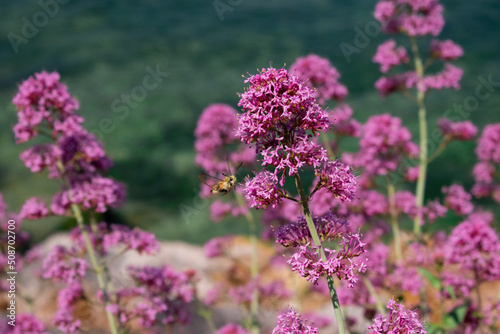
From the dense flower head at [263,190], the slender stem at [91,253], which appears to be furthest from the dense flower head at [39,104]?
the dense flower head at [263,190]

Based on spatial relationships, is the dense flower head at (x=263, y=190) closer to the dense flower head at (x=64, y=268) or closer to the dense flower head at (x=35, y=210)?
the dense flower head at (x=64, y=268)

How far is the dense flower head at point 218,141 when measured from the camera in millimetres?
9492

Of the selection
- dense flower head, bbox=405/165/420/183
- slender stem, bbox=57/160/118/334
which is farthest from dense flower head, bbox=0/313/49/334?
dense flower head, bbox=405/165/420/183

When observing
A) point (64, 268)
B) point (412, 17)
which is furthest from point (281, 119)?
point (412, 17)

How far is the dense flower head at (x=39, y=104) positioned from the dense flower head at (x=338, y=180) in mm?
3517

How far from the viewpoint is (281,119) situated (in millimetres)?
3613

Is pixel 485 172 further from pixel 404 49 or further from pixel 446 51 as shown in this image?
pixel 404 49

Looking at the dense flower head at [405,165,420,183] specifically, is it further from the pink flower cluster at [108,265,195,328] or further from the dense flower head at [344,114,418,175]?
the pink flower cluster at [108,265,195,328]

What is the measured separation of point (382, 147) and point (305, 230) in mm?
4679

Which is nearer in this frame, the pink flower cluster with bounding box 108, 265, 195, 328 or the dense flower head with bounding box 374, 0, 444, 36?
the pink flower cluster with bounding box 108, 265, 195, 328

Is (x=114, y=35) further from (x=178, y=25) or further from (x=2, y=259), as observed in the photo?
(x=2, y=259)

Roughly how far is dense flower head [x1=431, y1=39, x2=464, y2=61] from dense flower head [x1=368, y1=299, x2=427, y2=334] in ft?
21.5

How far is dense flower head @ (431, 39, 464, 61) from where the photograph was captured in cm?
922

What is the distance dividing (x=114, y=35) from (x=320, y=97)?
19278 millimetres
